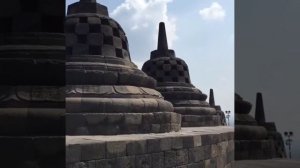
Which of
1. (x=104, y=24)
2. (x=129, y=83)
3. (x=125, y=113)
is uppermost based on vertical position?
(x=104, y=24)

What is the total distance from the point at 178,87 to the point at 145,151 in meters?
11.2

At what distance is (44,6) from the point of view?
4902 millimetres

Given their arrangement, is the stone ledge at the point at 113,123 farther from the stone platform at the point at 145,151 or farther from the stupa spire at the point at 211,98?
the stupa spire at the point at 211,98

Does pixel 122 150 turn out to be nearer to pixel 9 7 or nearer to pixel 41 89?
pixel 41 89

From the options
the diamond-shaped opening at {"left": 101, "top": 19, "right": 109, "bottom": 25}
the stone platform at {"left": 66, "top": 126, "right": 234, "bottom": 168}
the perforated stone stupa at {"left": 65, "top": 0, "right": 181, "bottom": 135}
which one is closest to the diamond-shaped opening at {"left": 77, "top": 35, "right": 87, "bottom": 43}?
the perforated stone stupa at {"left": 65, "top": 0, "right": 181, "bottom": 135}

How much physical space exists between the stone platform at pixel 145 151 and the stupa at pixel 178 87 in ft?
22.0

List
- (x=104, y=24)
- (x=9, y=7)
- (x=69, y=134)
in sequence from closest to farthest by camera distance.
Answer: (x=9, y=7), (x=69, y=134), (x=104, y=24)

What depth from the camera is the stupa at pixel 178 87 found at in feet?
54.4

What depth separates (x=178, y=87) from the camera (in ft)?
57.7

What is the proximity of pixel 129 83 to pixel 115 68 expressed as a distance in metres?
0.43

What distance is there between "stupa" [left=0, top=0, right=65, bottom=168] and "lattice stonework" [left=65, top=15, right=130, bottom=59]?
4168 mm

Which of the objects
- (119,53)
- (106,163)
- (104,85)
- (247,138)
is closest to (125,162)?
(106,163)

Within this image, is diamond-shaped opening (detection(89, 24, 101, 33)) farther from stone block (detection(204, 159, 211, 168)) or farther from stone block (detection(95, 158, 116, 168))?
stone block (detection(95, 158, 116, 168))

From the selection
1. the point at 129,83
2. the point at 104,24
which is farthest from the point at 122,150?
the point at 104,24
